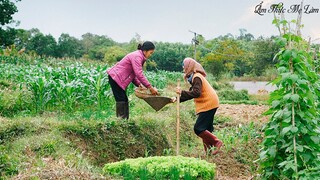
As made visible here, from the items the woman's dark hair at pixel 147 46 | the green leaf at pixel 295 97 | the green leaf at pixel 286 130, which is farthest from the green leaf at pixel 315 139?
the woman's dark hair at pixel 147 46

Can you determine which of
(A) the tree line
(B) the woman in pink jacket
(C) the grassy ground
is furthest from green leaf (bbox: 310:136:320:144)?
(A) the tree line

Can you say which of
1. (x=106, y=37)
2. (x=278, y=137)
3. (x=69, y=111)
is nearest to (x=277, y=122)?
(x=278, y=137)

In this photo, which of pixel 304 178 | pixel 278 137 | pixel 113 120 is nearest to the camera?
pixel 304 178

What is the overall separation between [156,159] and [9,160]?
180 cm

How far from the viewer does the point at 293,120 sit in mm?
4883

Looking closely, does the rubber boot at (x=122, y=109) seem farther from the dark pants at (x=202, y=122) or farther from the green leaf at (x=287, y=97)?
the green leaf at (x=287, y=97)

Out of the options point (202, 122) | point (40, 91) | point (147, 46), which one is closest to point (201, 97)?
point (202, 122)

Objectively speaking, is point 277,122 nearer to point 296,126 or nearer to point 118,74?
point 296,126

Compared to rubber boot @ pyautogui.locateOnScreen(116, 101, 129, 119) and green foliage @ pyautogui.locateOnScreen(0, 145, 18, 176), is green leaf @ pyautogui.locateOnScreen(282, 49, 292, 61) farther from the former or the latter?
rubber boot @ pyautogui.locateOnScreen(116, 101, 129, 119)

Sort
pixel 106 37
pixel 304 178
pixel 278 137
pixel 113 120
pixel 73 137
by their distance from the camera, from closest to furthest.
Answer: pixel 304 178
pixel 278 137
pixel 73 137
pixel 113 120
pixel 106 37

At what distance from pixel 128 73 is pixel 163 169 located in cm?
315

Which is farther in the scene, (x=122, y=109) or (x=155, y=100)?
(x=122, y=109)

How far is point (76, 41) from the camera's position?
61188mm

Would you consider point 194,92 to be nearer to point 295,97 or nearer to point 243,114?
point 295,97
